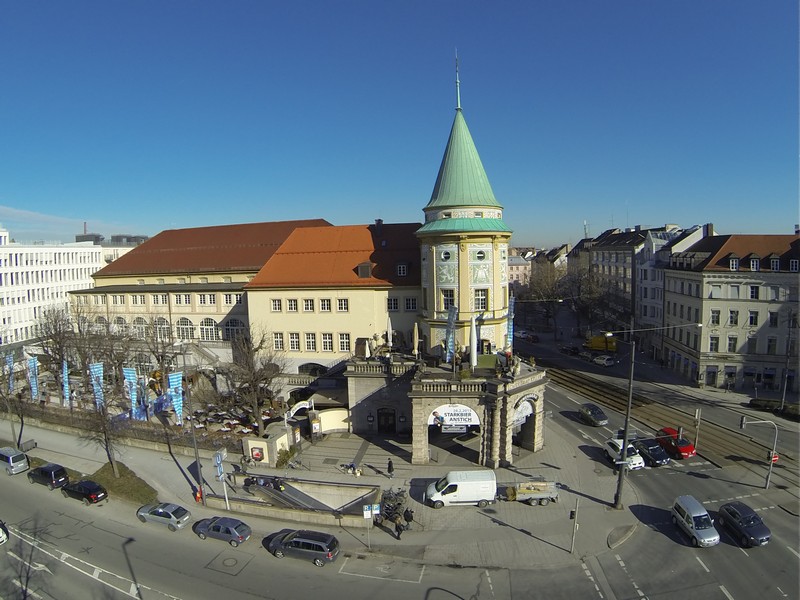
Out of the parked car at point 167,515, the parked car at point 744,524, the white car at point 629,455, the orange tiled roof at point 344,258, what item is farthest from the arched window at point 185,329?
the parked car at point 744,524

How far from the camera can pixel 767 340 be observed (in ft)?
170

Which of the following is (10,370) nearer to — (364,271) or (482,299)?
(364,271)

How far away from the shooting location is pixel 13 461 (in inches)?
1453

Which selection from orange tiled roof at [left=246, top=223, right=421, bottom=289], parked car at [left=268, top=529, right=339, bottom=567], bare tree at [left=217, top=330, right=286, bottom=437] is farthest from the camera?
orange tiled roof at [left=246, top=223, right=421, bottom=289]

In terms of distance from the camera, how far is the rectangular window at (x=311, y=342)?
51125 mm

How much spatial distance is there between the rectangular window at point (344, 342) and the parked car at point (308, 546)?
2573cm

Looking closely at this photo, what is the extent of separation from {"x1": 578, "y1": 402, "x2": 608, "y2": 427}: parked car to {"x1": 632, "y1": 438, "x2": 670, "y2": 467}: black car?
5695 mm

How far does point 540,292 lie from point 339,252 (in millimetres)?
68052

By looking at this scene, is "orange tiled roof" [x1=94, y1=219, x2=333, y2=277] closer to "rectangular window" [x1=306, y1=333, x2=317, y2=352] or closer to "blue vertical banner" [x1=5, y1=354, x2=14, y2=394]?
"rectangular window" [x1=306, y1=333, x2=317, y2=352]

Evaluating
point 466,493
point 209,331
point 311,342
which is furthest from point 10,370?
point 466,493

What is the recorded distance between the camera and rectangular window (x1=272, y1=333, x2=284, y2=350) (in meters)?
52.0

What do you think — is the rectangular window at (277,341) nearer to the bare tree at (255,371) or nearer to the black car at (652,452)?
the bare tree at (255,371)

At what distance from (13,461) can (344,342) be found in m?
27.7

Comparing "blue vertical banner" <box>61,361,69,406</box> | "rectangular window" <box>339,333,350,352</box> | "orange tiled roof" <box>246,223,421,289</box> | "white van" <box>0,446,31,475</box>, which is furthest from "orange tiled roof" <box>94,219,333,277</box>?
"white van" <box>0,446,31,475</box>
